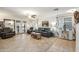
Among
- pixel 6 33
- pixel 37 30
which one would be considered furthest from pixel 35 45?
pixel 6 33

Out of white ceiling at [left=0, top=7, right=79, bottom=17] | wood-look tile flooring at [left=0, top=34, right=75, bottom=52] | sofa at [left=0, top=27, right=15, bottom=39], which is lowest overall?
wood-look tile flooring at [left=0, top=34, right=75, bottom=52]

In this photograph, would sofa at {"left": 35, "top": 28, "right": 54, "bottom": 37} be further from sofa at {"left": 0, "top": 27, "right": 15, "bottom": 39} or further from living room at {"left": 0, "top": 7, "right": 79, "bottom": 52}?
sofa at {"left": 0, "top": 27, "right": 15, "bottom": 39}

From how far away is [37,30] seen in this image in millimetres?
2611

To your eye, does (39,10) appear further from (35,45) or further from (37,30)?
(35,45)

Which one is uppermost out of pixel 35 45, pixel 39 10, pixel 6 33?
pixel 39 10

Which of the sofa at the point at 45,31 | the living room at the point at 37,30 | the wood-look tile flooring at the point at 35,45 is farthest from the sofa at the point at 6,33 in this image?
the sofa at the point at 45,31

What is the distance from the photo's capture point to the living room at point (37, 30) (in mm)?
2533

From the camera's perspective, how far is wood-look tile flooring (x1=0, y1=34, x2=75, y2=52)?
255 cm

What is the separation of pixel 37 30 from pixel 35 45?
32cm

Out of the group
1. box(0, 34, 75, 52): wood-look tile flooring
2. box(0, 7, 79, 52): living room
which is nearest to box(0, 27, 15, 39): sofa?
box(0, 7, 79, 52): living room

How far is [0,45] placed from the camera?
2.54m
